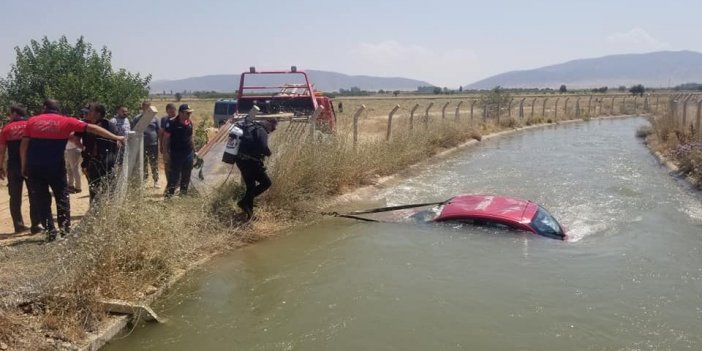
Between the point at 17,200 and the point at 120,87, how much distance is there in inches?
215

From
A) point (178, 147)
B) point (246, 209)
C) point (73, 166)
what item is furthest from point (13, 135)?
point (246, 209)

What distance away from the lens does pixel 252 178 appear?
8.32 m

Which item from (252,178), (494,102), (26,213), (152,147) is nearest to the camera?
(252,178)

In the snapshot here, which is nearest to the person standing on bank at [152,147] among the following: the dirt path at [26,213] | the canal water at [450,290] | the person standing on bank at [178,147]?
the dirt path at [26,213]

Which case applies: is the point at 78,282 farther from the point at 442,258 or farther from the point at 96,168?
Answer: the point at 442,258

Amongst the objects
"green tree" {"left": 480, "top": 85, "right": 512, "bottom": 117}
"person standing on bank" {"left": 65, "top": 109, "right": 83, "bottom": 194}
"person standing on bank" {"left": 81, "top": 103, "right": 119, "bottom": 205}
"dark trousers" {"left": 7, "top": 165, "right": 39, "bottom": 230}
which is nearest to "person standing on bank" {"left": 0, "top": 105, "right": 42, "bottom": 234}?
"dark trousers" {"left": 7, "top": 165, "right": 39, "bottom": 230}

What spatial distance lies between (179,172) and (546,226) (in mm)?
5407

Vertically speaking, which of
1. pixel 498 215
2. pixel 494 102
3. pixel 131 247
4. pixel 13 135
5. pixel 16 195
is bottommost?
pixel 498 215

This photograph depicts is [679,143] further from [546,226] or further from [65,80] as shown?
[65,80]

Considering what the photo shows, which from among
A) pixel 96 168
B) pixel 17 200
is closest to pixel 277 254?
pixel 96 168

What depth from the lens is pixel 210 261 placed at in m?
7.27

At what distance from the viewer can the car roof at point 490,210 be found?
8.30 metres

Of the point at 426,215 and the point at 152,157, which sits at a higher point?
the point at 152,157

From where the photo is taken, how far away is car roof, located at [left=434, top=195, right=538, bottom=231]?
830 cm
